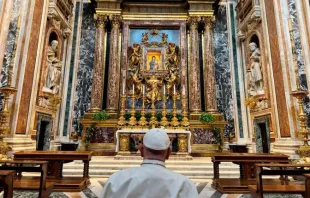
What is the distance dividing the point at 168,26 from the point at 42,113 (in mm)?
6597

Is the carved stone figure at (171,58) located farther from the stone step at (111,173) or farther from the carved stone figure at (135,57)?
the stone step at (111,173)

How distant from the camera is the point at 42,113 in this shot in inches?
318

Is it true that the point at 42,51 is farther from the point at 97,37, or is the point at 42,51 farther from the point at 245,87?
the point at 245,87

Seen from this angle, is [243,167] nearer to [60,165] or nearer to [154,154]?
[60,165]

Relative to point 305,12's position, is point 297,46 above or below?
below

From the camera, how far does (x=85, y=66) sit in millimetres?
10539

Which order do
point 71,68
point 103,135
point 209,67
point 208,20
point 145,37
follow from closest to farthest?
point 103,135
point 209,67
point 71,68
point 208,20
point 145,37

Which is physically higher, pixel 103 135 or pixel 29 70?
pixel 29 70

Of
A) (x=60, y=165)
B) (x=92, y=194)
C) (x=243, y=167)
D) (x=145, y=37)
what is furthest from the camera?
(x=145, y=37)

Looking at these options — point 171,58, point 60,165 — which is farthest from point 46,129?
point 171,58

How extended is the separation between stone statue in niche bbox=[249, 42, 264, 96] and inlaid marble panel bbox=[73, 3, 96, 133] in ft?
22.1

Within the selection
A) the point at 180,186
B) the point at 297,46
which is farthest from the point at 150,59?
the point at 180,186

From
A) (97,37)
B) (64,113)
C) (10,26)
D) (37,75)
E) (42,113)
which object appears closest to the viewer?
(10,26)

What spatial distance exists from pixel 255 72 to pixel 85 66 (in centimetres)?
715
